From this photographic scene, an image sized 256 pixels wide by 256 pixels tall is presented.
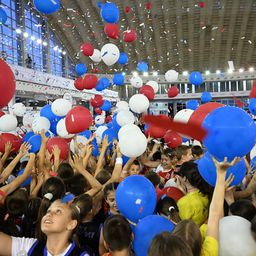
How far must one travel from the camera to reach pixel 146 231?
70.2 inches

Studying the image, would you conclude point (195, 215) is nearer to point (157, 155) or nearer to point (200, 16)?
point (157, 155)

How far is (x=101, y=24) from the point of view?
18.7 metres

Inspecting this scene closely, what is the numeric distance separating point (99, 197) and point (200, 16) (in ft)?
58.1

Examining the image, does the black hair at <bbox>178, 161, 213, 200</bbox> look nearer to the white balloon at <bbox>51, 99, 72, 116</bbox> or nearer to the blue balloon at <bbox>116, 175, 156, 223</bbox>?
the blue balloon at <bbox>116, 175, 156, 223</bbox>

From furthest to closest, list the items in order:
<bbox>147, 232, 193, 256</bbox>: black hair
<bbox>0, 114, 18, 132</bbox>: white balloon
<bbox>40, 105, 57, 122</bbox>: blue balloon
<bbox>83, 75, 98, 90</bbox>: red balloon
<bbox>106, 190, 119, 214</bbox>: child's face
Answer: <bbox>83, 75, 98, 90</bbox>: red balloon, <bbox>40, 105, 57, 122</bbox>: blue balloon, <bbox>0, 114, 18, 132</bbox>: white balloon, <bbox>106, 190, 119, 214</bbox>: child's face, <bbox>147, 232, 193, 256</bbox>: black hair

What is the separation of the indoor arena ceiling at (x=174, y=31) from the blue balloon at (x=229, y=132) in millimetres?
15031

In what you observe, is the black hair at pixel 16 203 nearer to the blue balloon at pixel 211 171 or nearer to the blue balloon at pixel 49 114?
the blue balloon at pixel 211 171

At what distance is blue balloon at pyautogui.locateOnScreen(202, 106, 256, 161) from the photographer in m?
1.69

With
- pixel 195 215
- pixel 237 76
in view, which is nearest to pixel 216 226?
pixel 195 215

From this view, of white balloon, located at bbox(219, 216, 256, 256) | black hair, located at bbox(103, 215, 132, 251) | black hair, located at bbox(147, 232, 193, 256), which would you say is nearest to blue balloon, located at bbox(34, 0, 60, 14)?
black hair, located at bbox(103, 215, 132, 251)

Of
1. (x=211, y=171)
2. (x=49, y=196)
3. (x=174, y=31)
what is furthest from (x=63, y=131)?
(x=174, y=31)

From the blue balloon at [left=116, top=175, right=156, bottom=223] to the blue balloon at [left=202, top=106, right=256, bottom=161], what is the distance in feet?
1.84

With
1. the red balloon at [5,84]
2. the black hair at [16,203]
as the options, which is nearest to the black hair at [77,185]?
the black hair at [16,203]

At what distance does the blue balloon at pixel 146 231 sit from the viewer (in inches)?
70.1
